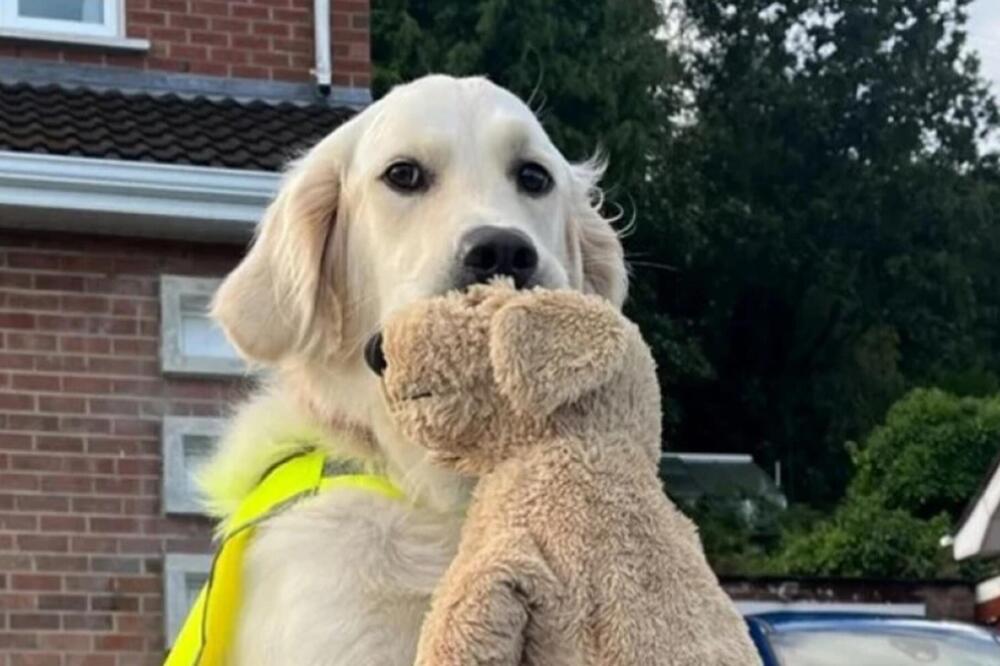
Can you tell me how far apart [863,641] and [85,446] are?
3.52m

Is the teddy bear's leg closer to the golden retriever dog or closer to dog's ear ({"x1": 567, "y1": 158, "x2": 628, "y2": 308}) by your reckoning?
the golden retriever dog

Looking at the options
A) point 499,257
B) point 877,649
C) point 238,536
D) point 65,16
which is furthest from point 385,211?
point 65,16

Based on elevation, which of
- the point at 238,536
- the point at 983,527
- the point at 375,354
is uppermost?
the point at 375,354

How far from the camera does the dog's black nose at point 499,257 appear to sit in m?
3.39

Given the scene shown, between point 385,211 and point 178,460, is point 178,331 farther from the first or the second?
point 385,211

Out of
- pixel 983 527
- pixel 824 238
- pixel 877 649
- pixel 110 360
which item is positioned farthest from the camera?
pixel 824 238

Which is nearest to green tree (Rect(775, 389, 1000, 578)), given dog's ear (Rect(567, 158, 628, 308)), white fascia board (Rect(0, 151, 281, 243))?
white fascia board (Rect(0, 151, 281, 243))

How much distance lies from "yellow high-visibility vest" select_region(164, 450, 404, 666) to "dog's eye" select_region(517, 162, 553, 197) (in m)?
0.57

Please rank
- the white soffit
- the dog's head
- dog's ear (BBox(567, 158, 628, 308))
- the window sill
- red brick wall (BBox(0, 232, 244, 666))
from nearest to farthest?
the dog's head < dog's ear (BBox(567, 158, 628, 308)) < red brick wall (BBox(0, 232, 244, 666)) < the window sill < the white soffit

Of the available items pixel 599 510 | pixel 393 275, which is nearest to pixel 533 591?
pixel 599 510

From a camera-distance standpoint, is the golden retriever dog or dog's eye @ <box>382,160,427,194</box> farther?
dog's eye @ <box>382,160,427,194</box>

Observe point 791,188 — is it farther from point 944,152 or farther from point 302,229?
point 302,229

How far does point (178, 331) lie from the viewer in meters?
9.71

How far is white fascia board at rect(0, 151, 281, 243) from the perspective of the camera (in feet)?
30.1
